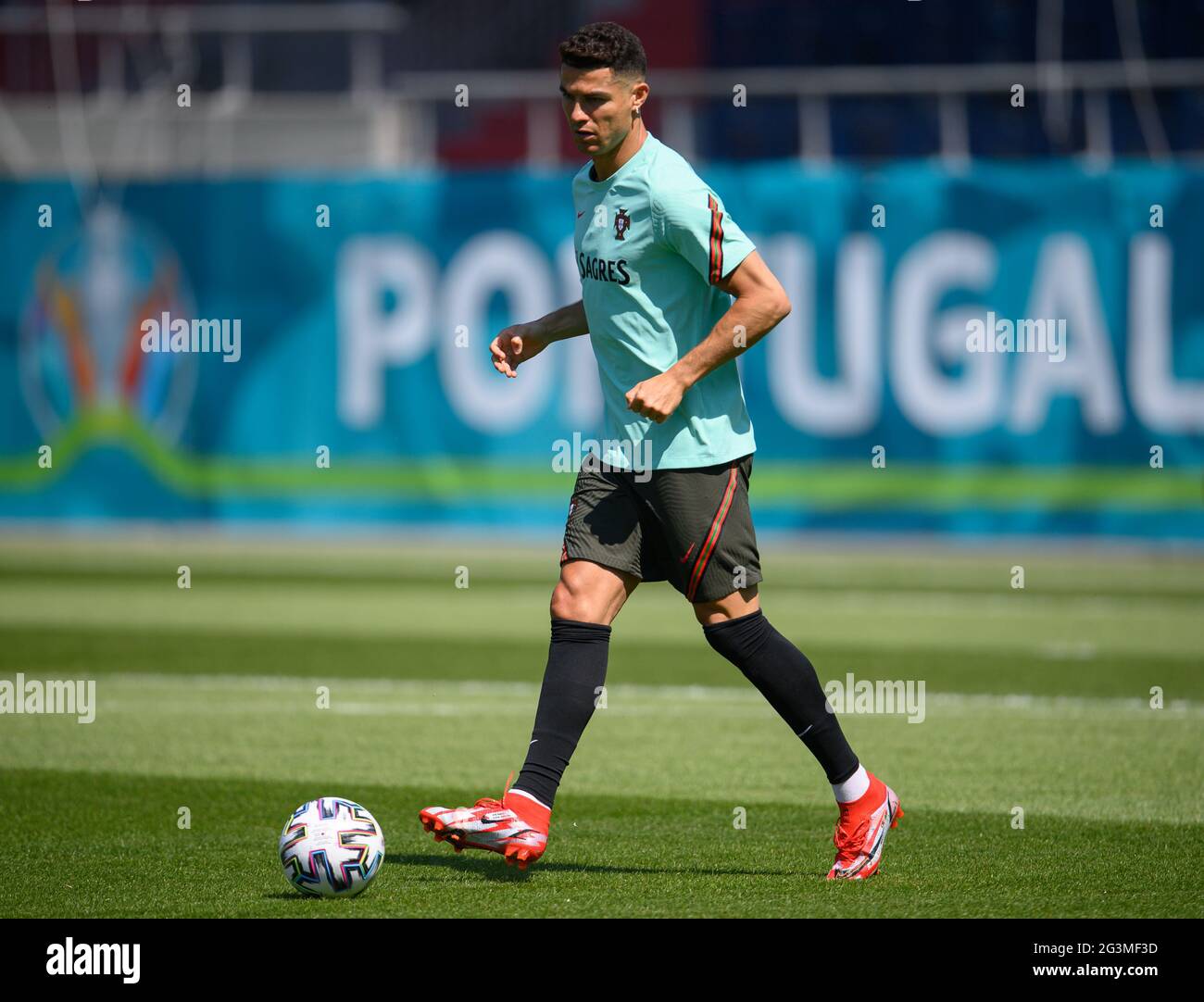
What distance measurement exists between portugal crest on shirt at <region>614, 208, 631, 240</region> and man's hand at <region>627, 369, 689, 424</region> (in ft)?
1.61

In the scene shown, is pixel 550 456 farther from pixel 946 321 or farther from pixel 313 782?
pixel 313 782

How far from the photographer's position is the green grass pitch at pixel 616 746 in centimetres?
535

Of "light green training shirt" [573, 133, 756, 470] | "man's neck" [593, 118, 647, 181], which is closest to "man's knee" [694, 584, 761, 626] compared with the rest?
"light green training shirt" [573, 133, 756, 470]

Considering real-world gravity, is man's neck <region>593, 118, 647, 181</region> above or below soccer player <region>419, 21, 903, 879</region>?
above

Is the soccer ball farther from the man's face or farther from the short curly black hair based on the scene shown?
the short curly black hair

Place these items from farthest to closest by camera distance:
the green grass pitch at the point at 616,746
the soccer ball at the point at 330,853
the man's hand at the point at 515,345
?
the man's hand at the point at 515,345, the green grass pitch at the point at 616,746, the soccer ball at the point at 330,853

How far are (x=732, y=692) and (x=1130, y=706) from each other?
2.04 m

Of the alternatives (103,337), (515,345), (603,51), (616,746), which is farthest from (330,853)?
(103,337)

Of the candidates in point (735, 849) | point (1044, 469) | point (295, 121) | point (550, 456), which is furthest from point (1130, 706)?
point (295, 121)

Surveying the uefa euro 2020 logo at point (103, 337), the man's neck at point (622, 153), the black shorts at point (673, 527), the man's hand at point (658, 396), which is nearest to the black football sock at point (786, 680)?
the black shorts at point (673, 527)

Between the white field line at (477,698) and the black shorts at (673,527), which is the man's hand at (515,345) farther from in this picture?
the white field line at (477,698)

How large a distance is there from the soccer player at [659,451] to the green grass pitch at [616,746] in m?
0.43

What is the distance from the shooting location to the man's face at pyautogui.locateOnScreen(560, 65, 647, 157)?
214 inches

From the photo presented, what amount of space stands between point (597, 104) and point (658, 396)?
2.96 feet
